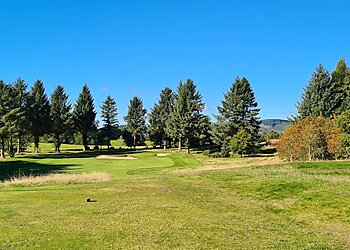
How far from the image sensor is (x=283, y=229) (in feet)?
36.1

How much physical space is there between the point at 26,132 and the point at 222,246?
65.6 meters

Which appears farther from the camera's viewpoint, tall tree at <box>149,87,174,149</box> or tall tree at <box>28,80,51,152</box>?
tall tree at <box>149,87,174,149</box>

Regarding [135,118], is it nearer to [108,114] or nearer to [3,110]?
[108,114]

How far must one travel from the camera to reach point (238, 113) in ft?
208

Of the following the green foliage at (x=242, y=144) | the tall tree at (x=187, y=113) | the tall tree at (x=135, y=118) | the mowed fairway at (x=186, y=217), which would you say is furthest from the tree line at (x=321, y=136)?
the tall tree at (x=135, y=118)

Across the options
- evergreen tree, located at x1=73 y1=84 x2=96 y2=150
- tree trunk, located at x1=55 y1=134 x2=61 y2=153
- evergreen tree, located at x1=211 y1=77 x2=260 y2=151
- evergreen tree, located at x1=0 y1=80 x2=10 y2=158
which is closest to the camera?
evergreen tree, located at x1=0 y1=80 x2=10 y2=158

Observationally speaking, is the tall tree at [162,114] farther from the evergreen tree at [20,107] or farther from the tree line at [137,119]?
the evergreen tree at [20,107]

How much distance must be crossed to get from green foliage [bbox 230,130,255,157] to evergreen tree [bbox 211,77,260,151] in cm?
610

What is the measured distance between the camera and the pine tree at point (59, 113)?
75438 millimetres

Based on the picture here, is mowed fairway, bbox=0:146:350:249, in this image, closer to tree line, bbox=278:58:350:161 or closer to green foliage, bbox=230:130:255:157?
tree line, bbox=278:58:350:161

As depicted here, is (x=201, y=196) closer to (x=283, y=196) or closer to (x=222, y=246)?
(x=283, y=196)

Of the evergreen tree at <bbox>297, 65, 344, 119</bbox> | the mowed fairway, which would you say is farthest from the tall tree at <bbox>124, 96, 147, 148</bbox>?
the mowed fairway

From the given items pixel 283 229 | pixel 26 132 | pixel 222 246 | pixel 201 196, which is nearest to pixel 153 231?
pixel 222 246

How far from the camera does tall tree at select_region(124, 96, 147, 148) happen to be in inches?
3462
